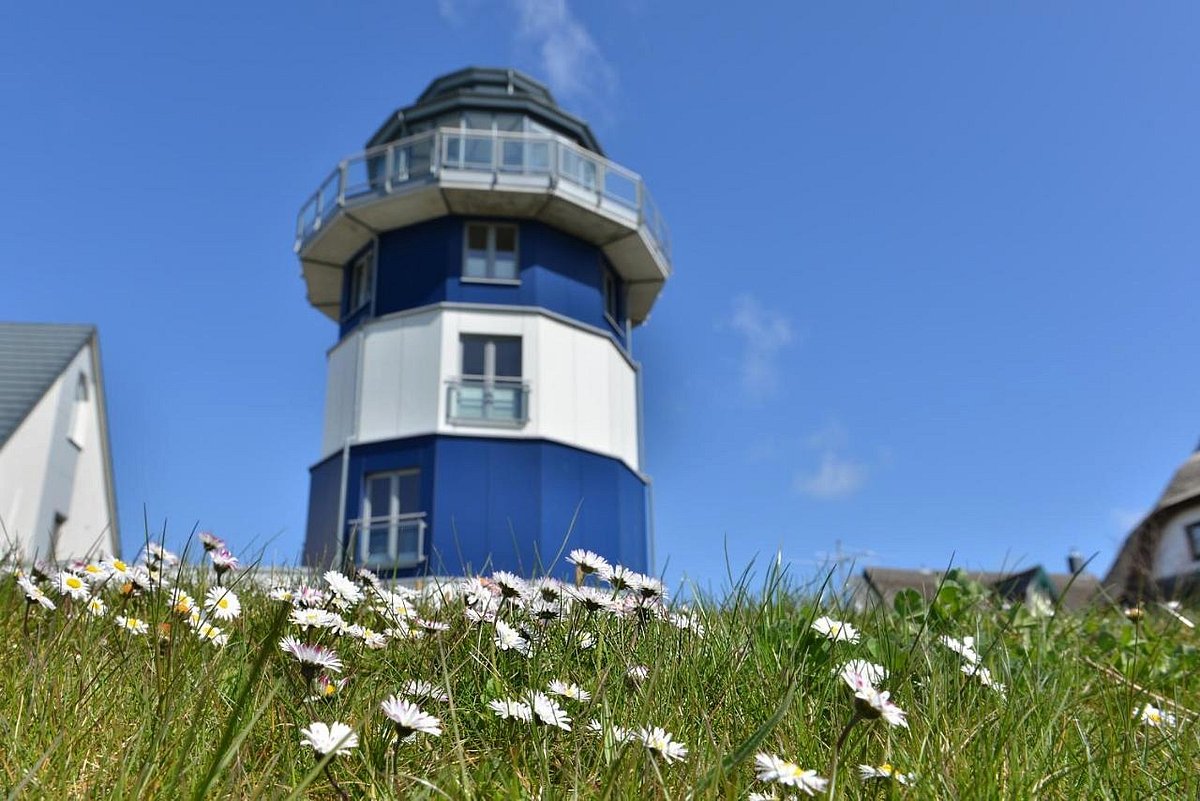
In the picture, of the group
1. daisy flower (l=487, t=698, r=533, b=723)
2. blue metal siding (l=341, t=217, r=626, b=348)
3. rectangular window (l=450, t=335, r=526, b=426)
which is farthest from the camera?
blue metal siding (l=341, t=217, r=626, b=348)

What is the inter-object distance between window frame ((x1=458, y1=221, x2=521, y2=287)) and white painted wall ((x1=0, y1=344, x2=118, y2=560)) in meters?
9.37

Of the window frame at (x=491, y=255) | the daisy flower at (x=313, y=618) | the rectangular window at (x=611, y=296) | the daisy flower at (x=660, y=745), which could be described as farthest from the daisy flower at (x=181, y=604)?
the rectangular window at (x=611, y=296)

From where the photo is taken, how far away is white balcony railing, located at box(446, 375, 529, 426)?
70.0ft

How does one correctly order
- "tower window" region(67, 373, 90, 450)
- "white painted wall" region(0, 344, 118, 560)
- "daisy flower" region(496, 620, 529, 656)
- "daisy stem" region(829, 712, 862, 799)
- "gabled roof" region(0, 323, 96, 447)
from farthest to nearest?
"tower window" region(67, 373, 90, 450) < "gabled roof" region(0, 323, 96, 447) < "white painted wall" region(0, 344, 118, 560) < "daisy flower" region(496, 620, 529, 656) < "daisy stem" region(829, 712, 862, 799)

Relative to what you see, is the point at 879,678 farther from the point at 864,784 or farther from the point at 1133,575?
the point at 1133,575

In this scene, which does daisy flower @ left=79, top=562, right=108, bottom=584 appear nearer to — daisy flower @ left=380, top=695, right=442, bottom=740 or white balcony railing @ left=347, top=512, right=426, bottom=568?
daisy flower @ left=380, top=695, right=442, bottom=740

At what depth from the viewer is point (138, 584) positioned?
3023 millimetres

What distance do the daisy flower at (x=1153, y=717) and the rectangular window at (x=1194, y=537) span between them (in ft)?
118

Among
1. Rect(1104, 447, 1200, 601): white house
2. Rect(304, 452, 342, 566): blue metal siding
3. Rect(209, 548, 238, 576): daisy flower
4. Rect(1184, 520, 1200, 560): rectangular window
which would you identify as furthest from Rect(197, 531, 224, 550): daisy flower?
Rect(1184, 520, 1200, 560): rectangular window

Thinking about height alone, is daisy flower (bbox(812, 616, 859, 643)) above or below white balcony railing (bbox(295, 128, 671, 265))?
below

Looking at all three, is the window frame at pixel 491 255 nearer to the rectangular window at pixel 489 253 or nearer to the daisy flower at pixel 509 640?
the rectangular window at pixel 489 253

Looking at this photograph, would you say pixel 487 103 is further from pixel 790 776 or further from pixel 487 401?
pixel 790 776

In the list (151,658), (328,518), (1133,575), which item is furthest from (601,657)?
(1133,575)

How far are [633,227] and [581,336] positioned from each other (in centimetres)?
283
